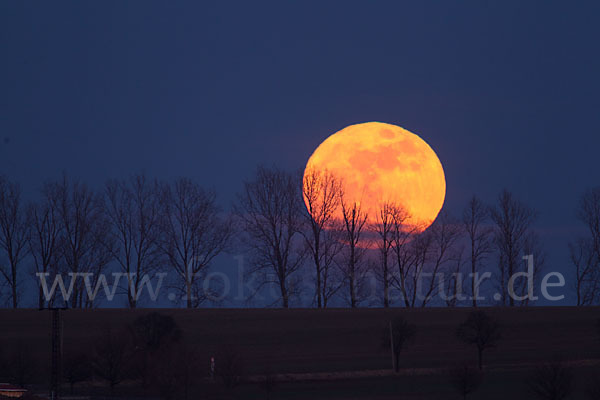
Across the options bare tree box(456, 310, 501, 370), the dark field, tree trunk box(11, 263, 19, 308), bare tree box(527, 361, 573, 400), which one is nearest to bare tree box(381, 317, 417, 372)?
the dark field

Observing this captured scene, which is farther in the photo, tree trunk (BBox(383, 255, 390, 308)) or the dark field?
tree trunk (BBox(383, 255, 390, 308))

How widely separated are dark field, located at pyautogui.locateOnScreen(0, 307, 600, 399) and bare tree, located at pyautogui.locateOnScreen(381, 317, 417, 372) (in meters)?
0.89

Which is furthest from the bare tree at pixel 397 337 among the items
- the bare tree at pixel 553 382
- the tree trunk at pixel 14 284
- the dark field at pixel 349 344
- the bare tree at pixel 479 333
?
the tree trunk at pixel 14 284

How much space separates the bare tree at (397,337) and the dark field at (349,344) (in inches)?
34.9

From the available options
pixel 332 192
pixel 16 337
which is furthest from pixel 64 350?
pixel 332 192

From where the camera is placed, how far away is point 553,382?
107 ft

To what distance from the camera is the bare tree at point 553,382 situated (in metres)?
32.5

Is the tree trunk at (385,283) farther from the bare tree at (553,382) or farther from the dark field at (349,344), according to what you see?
the bare tree at (553,382)

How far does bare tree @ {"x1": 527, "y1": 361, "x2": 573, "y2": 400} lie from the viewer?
32.5 m

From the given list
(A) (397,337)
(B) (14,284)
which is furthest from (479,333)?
(B) (14,284)

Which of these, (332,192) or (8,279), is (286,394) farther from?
(8,279)

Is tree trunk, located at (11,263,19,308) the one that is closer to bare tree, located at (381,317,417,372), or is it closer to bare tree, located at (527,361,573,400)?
bare tree, located at (381,317,417,372)

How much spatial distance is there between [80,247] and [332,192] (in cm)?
2012

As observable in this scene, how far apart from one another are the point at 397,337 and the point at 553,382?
1443 cm
